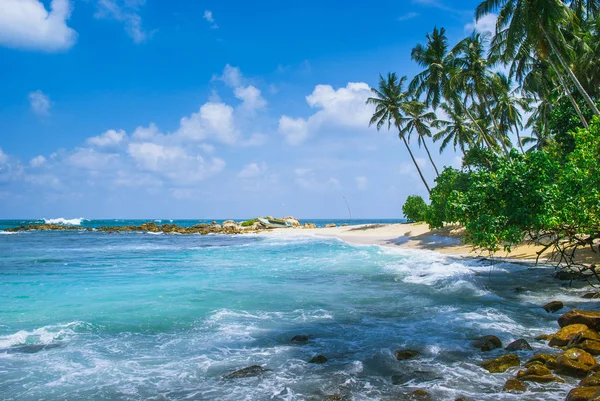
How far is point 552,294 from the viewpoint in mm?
13094

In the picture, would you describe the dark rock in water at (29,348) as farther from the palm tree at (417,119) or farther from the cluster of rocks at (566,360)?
the palm tree at (417,119)

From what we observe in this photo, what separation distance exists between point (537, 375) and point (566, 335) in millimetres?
2097

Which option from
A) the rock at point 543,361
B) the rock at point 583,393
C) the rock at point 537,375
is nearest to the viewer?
the rock at point 583,393

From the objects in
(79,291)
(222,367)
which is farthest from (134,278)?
(222,367)

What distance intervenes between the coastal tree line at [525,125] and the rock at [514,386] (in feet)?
19.1

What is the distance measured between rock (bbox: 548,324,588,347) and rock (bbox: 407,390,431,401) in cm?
364

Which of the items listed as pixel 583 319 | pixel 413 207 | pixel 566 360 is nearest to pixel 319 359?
pixel 566 360

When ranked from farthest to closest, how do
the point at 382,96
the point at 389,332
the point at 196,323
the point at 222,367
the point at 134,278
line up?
the point at 382,96 → the point at 134,278 → the point at 196,323 → the point at 389,332 → the point at 222,367

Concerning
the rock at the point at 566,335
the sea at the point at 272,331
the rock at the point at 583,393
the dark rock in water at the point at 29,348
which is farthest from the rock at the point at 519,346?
the dark rock in water at the point at 29,348

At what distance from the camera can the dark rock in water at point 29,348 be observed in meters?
8.65

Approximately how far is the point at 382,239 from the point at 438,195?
31.1 ft

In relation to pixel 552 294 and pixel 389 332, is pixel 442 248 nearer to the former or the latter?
pixel 552 294

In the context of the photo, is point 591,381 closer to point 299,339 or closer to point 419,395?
point 419,395

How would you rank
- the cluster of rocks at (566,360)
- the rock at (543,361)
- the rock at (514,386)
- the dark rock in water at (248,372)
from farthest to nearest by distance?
the dark rock in water at (248,372) < the rock at (543,361) < the rock at (514,386) < the cluster of rocks at (566,360)
